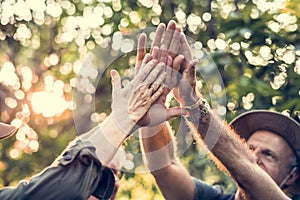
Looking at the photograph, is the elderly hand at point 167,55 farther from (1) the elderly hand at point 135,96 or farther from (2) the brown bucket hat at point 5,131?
(2) the brown bucket hat at point 5,131

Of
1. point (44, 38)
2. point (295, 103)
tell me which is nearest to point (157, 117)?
point (295, 103)

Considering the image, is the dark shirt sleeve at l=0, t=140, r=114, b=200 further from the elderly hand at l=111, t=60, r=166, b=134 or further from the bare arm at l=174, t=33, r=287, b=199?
the bare arm at l=174, t=33, r=287, b=199

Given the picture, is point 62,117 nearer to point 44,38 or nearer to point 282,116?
point 44,38

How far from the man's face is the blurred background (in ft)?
0.77

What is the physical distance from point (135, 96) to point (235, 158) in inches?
39.6

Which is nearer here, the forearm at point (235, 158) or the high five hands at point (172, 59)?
the high five hands at point (172, 59)

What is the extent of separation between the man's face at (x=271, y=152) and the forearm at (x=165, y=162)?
498mm

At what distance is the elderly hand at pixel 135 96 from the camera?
11.6ft

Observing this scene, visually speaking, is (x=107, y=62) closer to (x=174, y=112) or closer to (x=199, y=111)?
(x=199, y=111)

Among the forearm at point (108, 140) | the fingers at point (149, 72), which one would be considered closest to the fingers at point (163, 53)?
the fingers at point (149, 72)

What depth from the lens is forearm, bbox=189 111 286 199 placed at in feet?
14.4

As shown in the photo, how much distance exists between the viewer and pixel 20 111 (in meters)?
9.29

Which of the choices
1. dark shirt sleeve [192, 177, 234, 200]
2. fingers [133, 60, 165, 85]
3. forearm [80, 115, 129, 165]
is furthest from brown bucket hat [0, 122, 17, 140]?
dark shirt sleeve [192, 177, 234, 200]

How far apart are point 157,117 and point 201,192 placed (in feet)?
3.91
